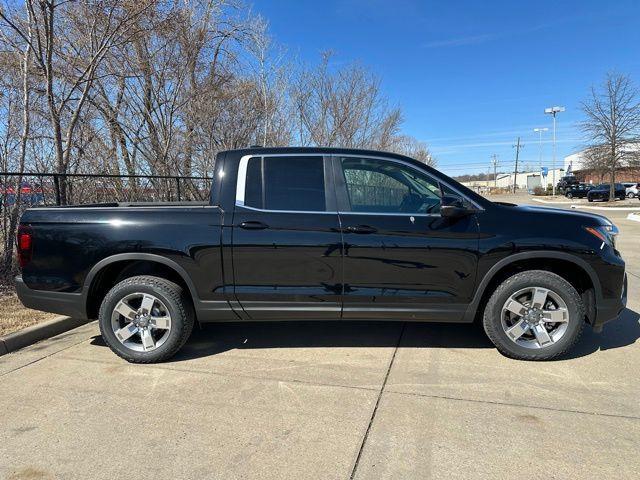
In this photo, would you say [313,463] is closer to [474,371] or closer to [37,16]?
[474,371]

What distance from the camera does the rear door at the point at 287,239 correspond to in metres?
3.89

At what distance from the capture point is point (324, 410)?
3225 millimetres

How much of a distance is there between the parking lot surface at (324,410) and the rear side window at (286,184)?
143 cm

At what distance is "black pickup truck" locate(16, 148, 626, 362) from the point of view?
3.88 meters

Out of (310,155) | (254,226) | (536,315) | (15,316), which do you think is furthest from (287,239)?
(15,316)

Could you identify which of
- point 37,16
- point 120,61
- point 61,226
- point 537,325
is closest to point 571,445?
point 537,325

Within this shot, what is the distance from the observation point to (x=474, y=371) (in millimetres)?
3824

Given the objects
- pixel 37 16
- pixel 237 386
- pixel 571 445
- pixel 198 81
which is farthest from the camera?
pixel 198 81

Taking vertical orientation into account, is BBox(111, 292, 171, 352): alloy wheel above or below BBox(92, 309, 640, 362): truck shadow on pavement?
above

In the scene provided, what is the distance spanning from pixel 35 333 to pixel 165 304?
68.0 inches

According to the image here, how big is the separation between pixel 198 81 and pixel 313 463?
33.9ft

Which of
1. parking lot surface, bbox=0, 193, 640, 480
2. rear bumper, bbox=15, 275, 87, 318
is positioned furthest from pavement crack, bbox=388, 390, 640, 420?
rear bumper, bbox=15, 275, 87, 318

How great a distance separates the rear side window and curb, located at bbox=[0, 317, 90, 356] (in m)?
2.70

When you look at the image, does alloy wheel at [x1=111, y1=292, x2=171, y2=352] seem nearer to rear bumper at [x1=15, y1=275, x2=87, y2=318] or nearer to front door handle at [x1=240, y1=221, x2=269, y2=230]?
rear bumper at [x1=15, y1=275, x2=87, y2=318]
